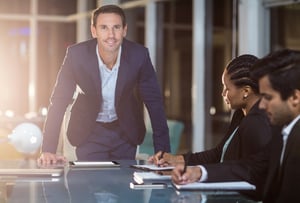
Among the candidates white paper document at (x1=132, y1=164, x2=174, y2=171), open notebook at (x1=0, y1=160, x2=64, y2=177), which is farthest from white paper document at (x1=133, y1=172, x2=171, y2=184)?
open notebook at (x1=0, y1=160, x2=64, y2=177)

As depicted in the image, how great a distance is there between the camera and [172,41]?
12391 mm

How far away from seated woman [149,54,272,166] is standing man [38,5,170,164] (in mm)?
432

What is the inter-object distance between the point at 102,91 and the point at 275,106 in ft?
4.72

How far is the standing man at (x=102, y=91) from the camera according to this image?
2.97 metres

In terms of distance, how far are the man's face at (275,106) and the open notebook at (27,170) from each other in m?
0.99

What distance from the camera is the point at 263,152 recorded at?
198cm

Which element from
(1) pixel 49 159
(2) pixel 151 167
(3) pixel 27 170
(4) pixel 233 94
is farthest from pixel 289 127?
(1) pixel 49 159

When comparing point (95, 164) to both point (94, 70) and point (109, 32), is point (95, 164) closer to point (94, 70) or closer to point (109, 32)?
point (94, 70)

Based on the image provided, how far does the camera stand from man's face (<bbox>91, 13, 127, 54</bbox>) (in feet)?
9.68

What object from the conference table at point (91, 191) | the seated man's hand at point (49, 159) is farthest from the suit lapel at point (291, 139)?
the seated man's hand at point (49, 159)

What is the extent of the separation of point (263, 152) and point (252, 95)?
1.10 ft

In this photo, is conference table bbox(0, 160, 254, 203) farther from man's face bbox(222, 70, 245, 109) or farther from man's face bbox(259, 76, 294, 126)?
man's face bbox(222, 70, 245, 109)

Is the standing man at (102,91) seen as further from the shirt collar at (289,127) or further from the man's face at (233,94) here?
the shirt collar at (289,127)

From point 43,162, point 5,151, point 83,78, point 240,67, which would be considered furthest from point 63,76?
point 5,151
